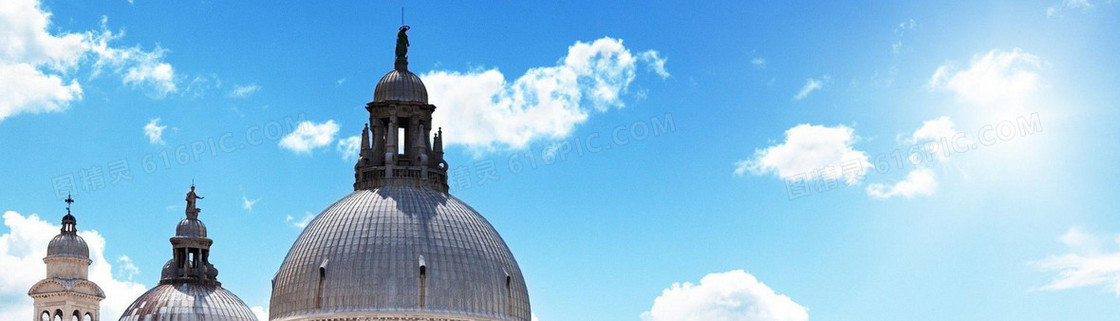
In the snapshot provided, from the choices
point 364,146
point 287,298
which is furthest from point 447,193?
point 287,298

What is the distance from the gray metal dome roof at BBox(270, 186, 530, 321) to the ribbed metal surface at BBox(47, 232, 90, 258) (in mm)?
47379

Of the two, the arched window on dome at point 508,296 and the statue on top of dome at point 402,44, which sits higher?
the statue on top of dome at point 402,44

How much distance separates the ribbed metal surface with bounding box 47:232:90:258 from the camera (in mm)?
142750

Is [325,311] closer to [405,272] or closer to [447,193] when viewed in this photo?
[405,272]

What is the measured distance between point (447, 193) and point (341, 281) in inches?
491

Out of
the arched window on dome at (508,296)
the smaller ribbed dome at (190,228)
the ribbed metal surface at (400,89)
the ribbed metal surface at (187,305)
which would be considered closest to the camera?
the arched window on dome at (508,296)

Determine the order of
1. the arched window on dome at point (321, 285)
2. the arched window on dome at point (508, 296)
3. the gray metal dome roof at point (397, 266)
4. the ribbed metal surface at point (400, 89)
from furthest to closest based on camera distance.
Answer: the ribbed metal surface at point (400, 89), the arched window on dome at point (508, 296), the arched window on dome at point (321, 285), the gray metal dome roof at point (397, 266)

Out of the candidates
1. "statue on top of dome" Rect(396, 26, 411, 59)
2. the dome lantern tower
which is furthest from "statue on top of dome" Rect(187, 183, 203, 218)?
"statue on top of dome" Rect(396, 26, 411, 59)

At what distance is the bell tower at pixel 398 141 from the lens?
10562 centimetres

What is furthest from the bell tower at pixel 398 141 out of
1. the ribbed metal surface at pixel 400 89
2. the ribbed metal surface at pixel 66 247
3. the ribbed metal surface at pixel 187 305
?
the ribbed metal surface at pixel 66 247

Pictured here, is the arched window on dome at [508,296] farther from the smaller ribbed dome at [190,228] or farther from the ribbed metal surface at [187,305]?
the smaller ribbed dome at [190,228]

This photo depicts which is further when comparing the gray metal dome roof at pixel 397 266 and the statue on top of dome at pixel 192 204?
the statue on top of dome at pixel 192 204

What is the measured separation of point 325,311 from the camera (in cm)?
9669

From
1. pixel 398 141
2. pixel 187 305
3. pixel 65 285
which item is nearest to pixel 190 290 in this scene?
pixel 187 305
